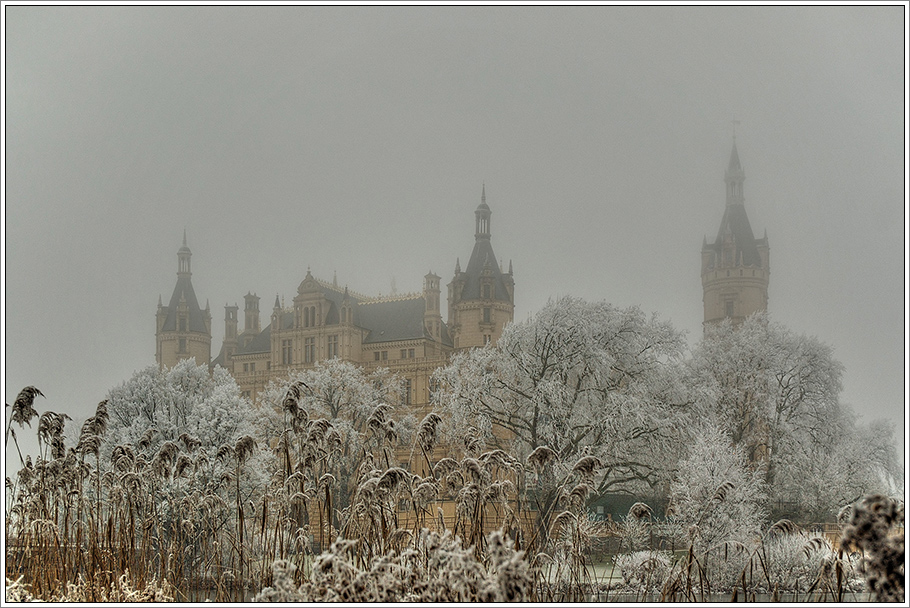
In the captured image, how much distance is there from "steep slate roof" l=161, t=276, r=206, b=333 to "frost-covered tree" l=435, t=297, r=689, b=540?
48.3 feet

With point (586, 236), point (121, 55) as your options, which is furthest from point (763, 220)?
point (121, 55)

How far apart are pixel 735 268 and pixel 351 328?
13610 millimetres

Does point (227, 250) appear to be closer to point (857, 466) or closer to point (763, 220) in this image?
point (763, 220)

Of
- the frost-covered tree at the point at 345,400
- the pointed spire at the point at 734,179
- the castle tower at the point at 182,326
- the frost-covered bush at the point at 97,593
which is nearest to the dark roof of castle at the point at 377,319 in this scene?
the castle tower at the point at 182,326

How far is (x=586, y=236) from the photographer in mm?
23062

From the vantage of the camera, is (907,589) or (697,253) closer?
(907,589)

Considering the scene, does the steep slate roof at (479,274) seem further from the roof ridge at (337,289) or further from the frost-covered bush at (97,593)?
the frost-covered bush at (97,593)

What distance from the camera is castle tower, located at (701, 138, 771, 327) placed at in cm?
2634

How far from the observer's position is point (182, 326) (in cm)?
3070

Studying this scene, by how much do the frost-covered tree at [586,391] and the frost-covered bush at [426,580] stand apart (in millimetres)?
12205

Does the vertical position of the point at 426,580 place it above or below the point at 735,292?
below

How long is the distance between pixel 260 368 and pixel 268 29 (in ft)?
58.0

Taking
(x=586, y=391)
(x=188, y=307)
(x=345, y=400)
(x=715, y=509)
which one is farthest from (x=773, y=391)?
(x=188, y=307)

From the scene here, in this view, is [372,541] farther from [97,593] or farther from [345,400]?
[345,400]
